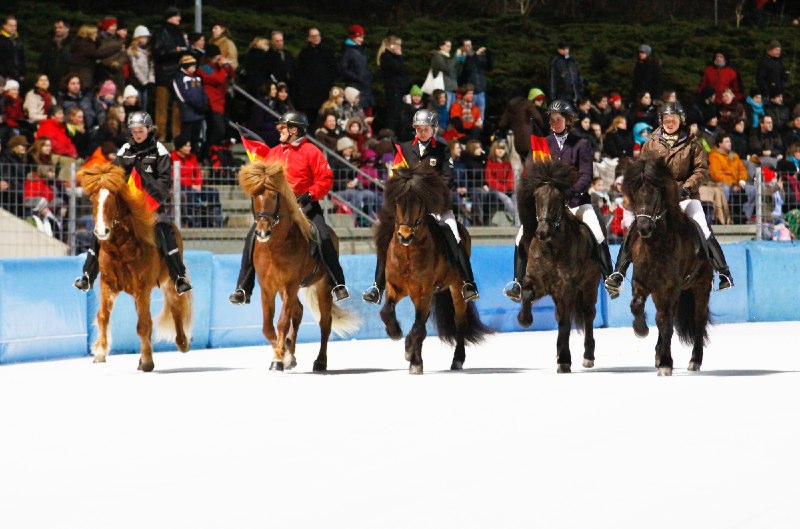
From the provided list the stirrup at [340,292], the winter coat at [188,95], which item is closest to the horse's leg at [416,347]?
the stirrup at [340,292]

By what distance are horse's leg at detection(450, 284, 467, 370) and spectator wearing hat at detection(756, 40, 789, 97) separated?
57.3 feet

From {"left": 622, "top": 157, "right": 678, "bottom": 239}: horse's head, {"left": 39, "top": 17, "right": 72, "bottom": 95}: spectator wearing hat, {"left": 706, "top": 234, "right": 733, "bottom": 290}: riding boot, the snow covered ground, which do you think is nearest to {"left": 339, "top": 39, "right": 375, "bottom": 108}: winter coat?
{"left": 39, "top": 17, "right": 72, "bottom": 95}: spectator wearing hat

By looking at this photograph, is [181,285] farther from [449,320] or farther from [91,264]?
[449,320]

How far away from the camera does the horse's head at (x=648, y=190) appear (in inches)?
547

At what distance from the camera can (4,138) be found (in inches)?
799

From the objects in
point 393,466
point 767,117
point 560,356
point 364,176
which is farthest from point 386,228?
point 767,117

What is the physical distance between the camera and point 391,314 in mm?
14617

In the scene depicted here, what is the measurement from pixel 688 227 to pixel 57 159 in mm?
9132

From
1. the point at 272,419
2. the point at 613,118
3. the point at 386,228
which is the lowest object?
the point at 272,419

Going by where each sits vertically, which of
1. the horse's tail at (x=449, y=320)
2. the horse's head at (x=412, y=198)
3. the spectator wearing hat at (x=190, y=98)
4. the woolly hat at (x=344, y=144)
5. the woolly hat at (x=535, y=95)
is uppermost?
the woolly hat at (x=535, y=95)

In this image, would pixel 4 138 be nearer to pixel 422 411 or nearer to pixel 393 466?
pixel 422 411

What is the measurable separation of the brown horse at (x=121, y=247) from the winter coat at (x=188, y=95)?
700 centimetres

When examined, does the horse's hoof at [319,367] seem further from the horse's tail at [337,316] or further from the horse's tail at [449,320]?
the horse's tail at [449,320]

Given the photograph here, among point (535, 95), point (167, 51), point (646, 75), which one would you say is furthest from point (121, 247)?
point (646, 75)
